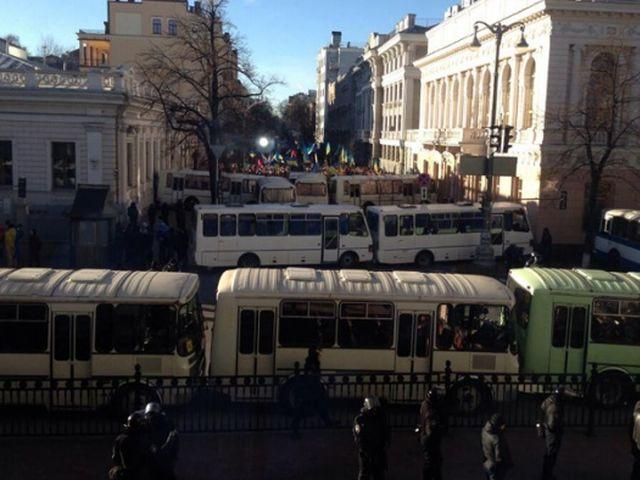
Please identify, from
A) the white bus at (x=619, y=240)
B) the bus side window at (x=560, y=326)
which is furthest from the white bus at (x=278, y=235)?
the bus side window at (x=560, y=326)

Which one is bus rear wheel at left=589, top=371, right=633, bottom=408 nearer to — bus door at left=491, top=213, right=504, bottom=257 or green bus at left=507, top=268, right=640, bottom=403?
green bus at left=507, top=268, right=640, bottom=403

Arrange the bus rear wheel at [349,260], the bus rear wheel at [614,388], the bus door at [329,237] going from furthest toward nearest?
the bus rear wheel at [349,260] < the bus door at [329,237] < the bus rear wheel at [614,388]

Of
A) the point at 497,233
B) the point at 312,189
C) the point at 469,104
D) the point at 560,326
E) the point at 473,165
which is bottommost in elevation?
the point at 560,326

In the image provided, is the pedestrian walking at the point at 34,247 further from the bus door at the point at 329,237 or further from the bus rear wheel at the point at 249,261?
the bus door at the point at 329,237

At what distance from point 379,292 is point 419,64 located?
54.4 m

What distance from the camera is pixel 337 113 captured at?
12331cm

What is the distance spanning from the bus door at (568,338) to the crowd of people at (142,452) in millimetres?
7888

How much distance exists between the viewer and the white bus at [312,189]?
142ft

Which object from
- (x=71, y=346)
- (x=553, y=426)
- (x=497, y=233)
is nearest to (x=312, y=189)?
(x=497, y=233)

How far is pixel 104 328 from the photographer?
12.4 meters

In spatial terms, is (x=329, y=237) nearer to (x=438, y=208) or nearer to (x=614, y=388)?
(x=438, y=208)

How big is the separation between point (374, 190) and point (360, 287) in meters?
32.1

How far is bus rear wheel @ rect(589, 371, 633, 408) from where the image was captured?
1328 centimetres

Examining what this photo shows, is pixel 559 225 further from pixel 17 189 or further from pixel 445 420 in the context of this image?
pixel 445 420
